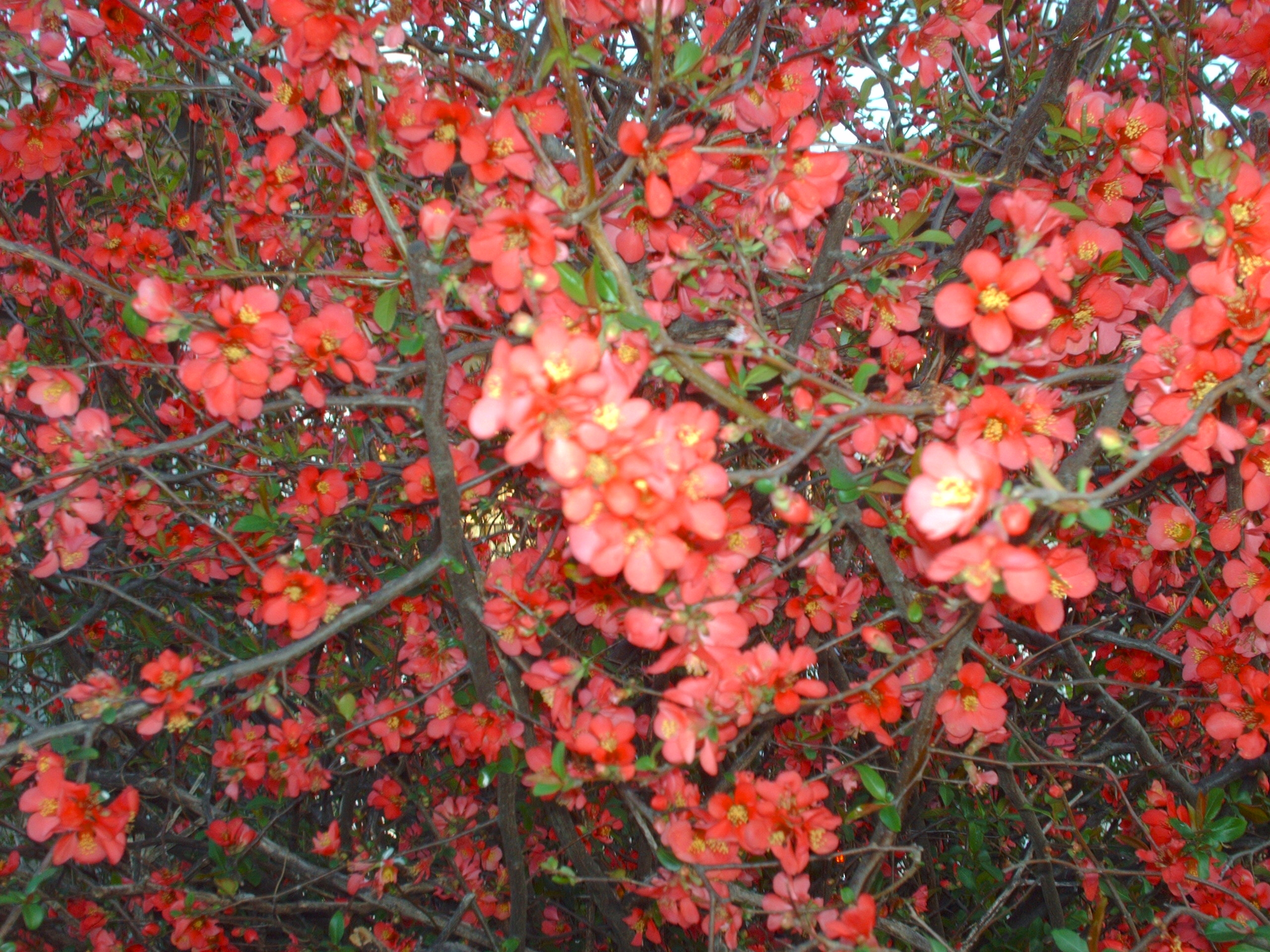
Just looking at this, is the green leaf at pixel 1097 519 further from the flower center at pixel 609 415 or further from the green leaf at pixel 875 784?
the green leaf at pixel 875 784

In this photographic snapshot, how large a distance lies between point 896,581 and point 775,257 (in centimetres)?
48

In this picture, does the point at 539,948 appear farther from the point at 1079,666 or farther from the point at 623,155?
the point at 623,155

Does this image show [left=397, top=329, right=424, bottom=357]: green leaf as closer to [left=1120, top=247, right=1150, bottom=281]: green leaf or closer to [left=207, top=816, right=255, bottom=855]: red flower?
[left=1120, top=247, right=1150, bottom=281]: green leaf

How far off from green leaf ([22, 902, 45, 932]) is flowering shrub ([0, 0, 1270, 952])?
2cm

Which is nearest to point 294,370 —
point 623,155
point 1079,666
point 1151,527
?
point 623,155

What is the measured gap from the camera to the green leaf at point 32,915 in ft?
4.41

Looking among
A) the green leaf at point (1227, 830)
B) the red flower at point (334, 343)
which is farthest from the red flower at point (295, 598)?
the green leaf at point (1227, 830)

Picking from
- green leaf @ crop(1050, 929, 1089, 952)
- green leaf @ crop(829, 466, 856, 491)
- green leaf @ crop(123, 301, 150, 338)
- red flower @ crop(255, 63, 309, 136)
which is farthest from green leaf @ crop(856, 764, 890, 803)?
red flower @ crop(255, 63, 309, 136)

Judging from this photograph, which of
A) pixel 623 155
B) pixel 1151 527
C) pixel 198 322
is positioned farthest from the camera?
pixel 1151 527

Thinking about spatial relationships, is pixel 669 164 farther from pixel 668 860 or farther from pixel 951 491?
pixel 668 860

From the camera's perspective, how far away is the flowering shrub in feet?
3.09

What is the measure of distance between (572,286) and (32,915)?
53.8 inches

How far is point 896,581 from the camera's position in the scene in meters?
1.18

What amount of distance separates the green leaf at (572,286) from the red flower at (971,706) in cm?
80
